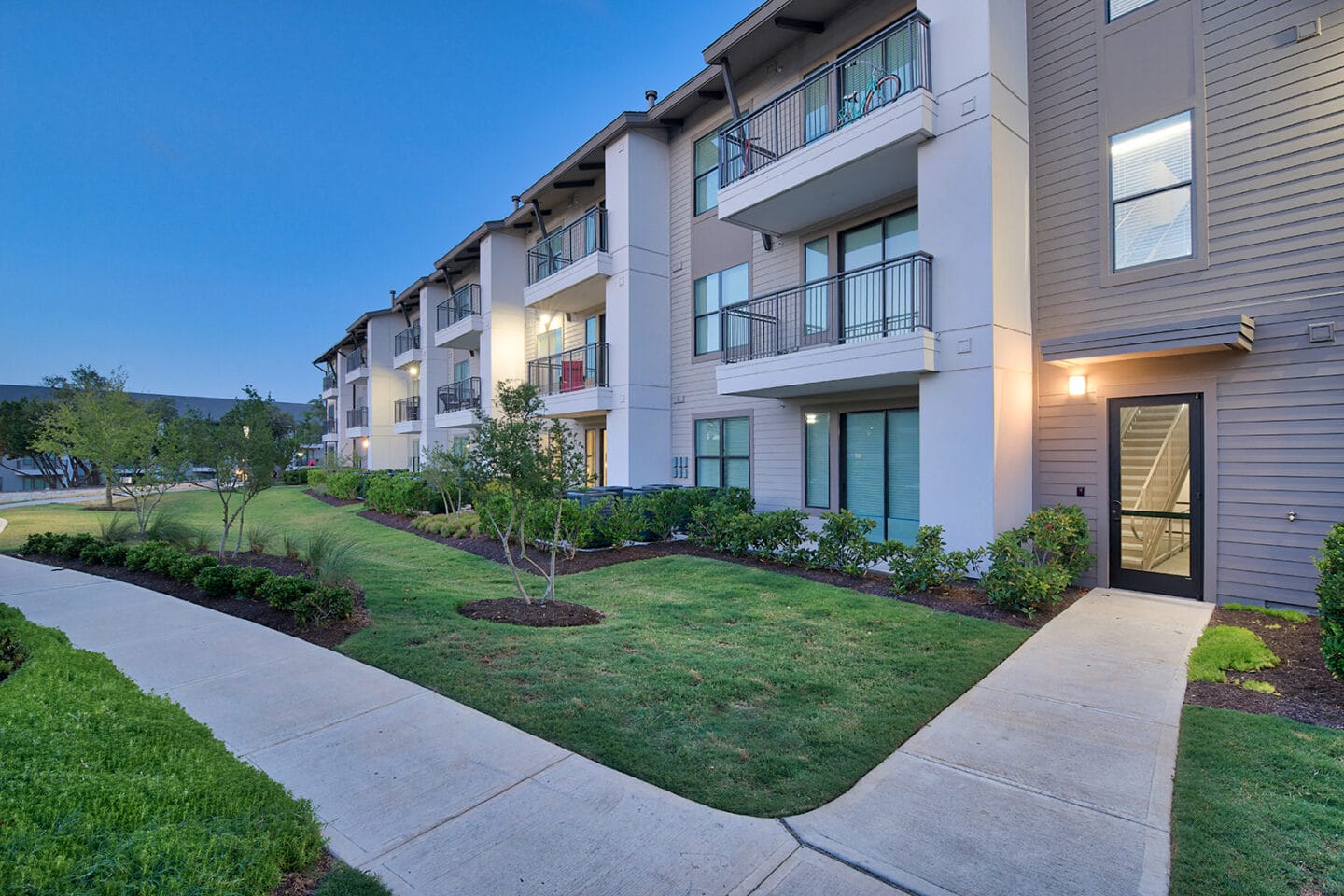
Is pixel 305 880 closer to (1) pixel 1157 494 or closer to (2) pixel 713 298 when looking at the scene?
(1) pixel 1157 494

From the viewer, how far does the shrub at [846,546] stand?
8844 millimetres

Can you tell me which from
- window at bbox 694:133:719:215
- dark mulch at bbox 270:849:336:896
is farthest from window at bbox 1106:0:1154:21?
dark mulch at bbox 270:849:336:896

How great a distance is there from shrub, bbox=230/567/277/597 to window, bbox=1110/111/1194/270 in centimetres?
1180

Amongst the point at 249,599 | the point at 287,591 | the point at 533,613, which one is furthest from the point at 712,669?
the point at 249,599

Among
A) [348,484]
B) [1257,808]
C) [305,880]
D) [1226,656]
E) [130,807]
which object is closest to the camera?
[305,880]

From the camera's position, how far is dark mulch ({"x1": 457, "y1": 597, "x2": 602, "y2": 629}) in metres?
6.77

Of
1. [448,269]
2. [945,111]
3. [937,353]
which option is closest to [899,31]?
[945,111]

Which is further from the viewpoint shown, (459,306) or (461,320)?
(459,306)

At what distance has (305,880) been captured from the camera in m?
2.66

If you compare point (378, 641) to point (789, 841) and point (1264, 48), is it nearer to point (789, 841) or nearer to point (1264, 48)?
point (789, 841)

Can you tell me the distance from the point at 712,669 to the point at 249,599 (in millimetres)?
6103

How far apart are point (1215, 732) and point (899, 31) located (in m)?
10.5

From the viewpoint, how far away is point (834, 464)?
1128cm

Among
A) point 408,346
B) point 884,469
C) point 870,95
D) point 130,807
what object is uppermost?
point 870,95
